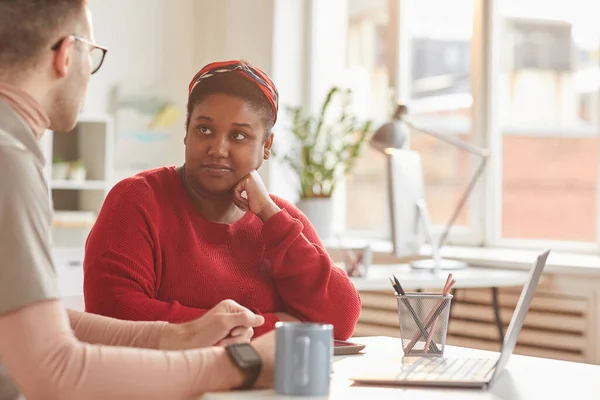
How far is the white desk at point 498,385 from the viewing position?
1.25m

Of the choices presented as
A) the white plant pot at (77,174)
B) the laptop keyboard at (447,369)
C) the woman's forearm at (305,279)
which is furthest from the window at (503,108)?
the laptop keyboard at (447,369)

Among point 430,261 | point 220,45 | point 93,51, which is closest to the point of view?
point 93,51

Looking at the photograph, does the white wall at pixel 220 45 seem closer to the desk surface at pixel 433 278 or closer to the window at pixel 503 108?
the window at pixel 503 108

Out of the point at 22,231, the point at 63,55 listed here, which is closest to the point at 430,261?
the point at 63,55

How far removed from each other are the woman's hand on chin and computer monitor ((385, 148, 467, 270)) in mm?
1351

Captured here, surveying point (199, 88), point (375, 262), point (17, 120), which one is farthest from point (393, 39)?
point (17, 120)

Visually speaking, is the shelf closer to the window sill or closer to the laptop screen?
the window sill

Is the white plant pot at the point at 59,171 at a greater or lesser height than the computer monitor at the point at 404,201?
greater

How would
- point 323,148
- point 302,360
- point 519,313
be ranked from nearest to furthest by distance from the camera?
1. point 302,360
2. point 519,313
3. point 323,148

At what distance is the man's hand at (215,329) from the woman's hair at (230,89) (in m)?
0.55

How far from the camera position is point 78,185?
14.6 ft

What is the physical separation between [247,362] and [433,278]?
2.06 metres

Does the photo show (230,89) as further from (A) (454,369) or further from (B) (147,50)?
(B) (147,50)

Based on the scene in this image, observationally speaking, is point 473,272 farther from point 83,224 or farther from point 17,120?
point 17,120
